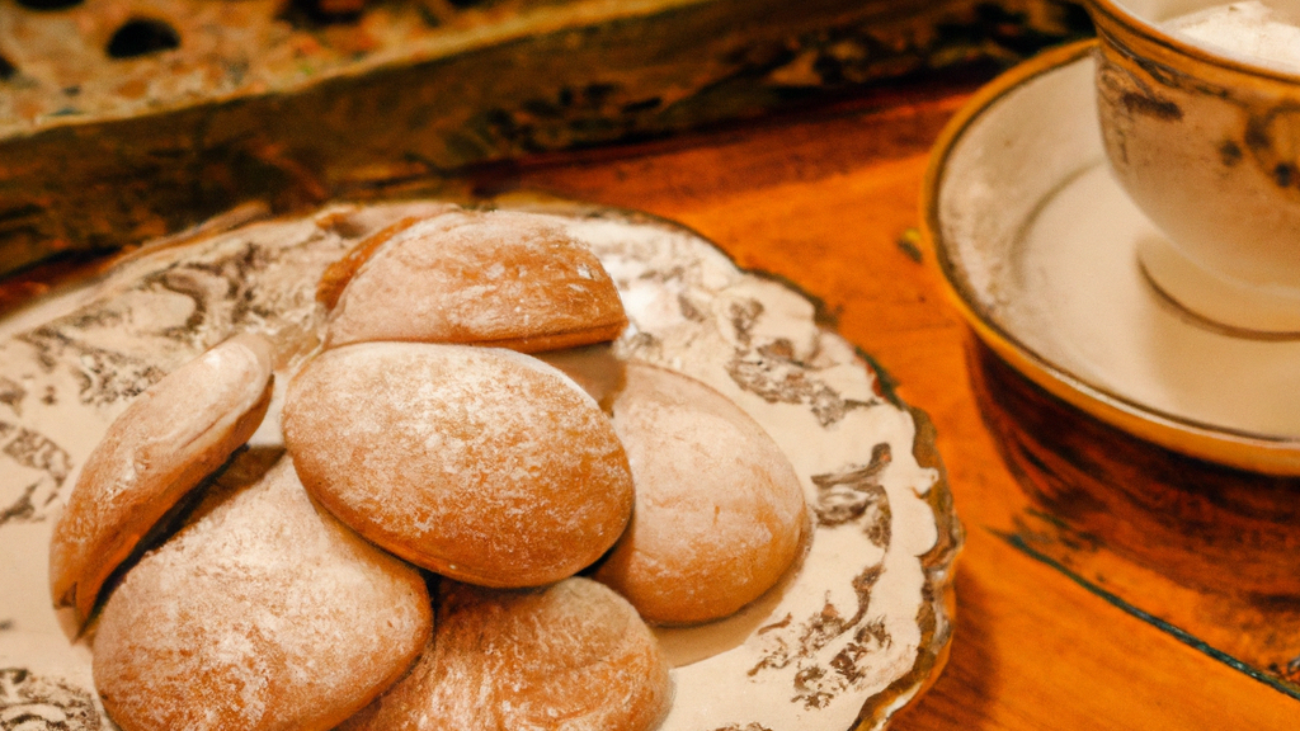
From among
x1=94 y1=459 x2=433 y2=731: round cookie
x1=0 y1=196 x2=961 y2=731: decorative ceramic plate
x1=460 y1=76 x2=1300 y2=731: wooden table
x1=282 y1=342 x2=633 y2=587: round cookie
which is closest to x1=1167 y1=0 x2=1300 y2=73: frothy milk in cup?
x1=460 y1=76 x2=1300 y2=731: wooden table

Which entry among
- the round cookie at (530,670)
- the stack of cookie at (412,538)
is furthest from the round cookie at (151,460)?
the round cookie at (530,670)

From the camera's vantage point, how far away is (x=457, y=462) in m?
0.60

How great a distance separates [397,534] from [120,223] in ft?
2.59

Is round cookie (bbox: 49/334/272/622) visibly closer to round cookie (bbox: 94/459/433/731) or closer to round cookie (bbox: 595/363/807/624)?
round cookie (bbox: 94/459/433/731)

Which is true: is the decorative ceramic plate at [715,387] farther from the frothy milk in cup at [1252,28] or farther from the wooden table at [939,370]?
the frothy milk in cup at [1252,28]

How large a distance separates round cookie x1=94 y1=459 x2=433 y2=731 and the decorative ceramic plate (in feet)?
0.26

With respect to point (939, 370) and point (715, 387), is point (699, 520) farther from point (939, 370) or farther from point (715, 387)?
point (939, 370)

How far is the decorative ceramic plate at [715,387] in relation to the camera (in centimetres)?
63

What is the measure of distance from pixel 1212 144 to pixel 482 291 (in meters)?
0.61

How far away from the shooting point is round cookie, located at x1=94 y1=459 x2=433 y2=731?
0.56m

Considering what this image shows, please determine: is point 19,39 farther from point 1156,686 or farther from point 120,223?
point 1156,686

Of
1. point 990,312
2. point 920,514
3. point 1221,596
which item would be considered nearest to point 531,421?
point 920,514

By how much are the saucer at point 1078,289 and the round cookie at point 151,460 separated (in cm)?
62

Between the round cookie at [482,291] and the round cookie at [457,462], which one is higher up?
the round cookie at [482,291]
